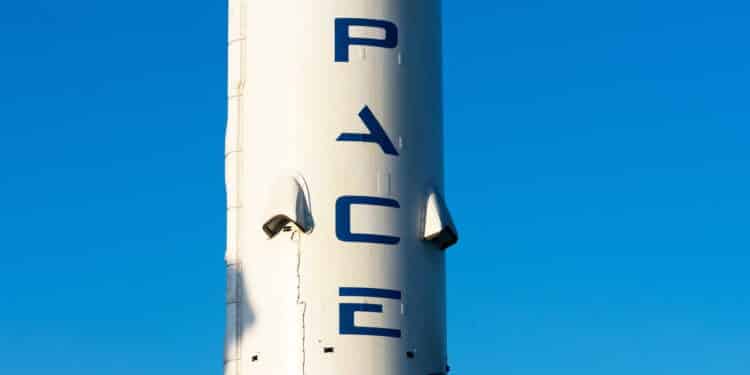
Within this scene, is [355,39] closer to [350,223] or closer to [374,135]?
[374,135]

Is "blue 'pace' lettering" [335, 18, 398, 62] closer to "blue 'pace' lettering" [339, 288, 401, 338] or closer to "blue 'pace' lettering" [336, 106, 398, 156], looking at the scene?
"blue 'pace' lettering" [336, 106, 398, 156]

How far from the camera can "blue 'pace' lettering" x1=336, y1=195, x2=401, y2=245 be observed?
1549 inches

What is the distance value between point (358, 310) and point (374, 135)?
4.51 metres

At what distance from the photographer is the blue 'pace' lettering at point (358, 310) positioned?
127ft

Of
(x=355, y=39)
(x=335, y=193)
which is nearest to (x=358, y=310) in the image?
(x=335, y=193)

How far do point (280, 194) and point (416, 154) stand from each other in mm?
3793

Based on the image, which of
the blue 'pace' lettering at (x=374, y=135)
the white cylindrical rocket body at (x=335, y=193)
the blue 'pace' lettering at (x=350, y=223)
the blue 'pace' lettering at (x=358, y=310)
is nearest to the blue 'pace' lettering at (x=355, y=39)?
the white cylindrical rocket body at (x=335, y=193)

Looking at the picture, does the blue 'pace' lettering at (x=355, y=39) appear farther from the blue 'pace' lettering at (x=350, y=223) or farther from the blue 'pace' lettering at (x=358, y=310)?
the blue 'pace' lettering at (x=358, y=310)

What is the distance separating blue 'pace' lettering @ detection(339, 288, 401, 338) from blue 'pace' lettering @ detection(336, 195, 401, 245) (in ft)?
4.16

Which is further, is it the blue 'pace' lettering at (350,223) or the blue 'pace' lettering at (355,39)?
the blue 'pace' lettering at (355,39)

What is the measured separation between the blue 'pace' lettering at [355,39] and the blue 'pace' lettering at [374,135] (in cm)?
150

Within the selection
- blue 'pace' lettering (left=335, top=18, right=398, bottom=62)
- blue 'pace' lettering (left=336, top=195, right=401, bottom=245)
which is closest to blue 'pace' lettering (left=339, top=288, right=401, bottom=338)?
blue 'pace' lettering (left=336, top=195, right=401, bottom=245)

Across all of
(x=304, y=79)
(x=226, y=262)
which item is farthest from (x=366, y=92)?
(x=226, y=262)

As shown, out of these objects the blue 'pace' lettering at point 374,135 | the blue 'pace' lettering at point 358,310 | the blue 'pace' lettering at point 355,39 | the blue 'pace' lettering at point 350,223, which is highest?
the blue 'pace' lettering at point 355,39
